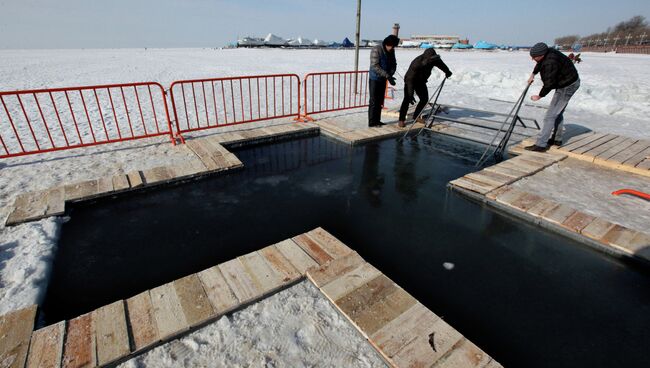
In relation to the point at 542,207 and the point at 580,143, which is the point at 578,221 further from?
the point at 580,143

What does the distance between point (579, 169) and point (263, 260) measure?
544 cm

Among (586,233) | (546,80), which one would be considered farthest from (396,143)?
(586,233)

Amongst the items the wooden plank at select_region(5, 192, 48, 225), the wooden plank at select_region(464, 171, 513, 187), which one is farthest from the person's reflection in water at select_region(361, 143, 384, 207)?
the wooden plank at select_region(5, 192, 48, 225)

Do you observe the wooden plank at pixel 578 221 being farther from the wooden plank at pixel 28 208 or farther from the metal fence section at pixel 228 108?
the wooden plank at pixel 28 208

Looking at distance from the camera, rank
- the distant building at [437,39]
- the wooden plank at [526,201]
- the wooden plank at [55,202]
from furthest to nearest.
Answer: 1. the distant building at [437,39]
2. the wooden plank at [526,201]
3. the wooden plank at [55,202]

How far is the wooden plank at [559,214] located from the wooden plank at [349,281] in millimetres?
2356

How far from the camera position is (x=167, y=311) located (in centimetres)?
243

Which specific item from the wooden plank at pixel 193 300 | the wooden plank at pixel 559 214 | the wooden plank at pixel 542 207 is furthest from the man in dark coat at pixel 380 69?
the wooden plank at pixel 193 300

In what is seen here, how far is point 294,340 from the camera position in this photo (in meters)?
2.27

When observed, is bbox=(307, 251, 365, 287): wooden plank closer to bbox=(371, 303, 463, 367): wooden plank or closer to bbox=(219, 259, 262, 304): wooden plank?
bbox=(219, 259, 262, 304): wooden plank

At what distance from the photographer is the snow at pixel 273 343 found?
83.6 inches

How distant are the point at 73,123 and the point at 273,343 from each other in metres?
8.10

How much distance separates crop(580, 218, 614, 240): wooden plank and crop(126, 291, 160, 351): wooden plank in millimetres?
4272

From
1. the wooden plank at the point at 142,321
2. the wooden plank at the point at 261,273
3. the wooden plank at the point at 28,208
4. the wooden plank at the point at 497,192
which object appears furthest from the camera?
the wooden plank at the point at 497,192
